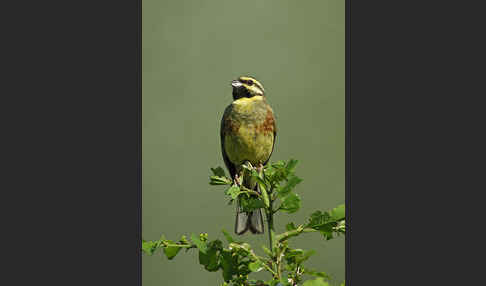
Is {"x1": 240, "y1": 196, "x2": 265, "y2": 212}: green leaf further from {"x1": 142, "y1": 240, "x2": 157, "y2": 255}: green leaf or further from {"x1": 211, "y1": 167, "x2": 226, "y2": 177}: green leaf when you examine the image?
{"x1": 142, "y1": 240, "x2": 157, "y2": 255}: green leaf

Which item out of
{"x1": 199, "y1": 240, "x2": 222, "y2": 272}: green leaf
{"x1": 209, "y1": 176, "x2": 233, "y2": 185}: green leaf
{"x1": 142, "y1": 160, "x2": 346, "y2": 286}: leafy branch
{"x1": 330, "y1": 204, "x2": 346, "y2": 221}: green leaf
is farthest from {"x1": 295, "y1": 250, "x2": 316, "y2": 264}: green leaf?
{"x1": 209, "y1": 176, "x2": 233, "y2": 185}: green leaf

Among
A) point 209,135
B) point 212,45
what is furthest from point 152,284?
point 212,45

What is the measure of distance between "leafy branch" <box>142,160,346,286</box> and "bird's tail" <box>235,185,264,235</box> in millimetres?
236

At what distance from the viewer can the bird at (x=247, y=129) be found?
3.46m

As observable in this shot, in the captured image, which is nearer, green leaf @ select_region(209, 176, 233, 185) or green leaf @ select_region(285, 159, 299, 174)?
green leaf @ select_region(285, 159, 299, 174)

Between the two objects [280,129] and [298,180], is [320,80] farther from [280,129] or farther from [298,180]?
[298,180]

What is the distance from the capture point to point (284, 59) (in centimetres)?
320

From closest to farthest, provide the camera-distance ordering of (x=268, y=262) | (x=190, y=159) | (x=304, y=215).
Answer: (x=268, y=262) < (x=304, y=215) < (x=190, y=159)

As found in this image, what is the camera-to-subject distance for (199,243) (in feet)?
9.47

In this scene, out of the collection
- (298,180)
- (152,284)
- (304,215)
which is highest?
(298,180)

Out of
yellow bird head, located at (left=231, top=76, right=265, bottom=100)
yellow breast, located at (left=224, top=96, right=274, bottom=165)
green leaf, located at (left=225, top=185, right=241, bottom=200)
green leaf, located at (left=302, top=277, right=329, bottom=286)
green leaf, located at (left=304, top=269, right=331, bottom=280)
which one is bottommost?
green leaf, located at (left=302, top=277, right=329, bottom=286)

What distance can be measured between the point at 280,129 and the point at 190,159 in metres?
0.52

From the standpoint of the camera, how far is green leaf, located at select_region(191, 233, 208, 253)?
9.44 feet

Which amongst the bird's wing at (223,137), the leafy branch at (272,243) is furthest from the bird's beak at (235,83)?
the leafy branch at (272,243)
